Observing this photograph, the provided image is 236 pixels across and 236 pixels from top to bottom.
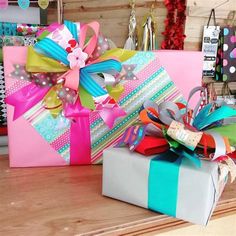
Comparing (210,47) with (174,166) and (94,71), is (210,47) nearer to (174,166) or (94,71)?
(94,71)

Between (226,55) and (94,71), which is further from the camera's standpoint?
(226,55)

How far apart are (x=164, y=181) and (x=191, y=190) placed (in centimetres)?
4

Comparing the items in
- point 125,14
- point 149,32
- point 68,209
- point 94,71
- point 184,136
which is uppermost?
point 125,14

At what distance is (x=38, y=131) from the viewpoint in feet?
2.24

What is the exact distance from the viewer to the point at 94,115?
698mm

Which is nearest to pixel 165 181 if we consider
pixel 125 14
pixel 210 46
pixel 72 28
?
pixel 72 28

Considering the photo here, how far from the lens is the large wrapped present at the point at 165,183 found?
0.48 meters

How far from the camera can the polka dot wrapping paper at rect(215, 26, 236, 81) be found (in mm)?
1590

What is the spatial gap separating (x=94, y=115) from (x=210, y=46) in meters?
1.09

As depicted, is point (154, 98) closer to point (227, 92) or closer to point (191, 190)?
point (191, 190)

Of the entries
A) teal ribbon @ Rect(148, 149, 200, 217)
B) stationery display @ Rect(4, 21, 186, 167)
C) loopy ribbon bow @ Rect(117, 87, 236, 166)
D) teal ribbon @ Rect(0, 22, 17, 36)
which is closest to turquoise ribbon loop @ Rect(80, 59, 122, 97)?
stationery display @ Rect(4, 21, 186, 167)

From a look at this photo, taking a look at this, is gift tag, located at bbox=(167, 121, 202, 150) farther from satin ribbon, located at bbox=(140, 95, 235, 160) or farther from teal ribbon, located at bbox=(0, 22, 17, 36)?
teal ribbon, located at bbox=(0, 22, 17, 36)

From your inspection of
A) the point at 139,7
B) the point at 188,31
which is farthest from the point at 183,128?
the point at 139,7

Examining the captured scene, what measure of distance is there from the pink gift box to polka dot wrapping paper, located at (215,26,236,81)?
95cm
